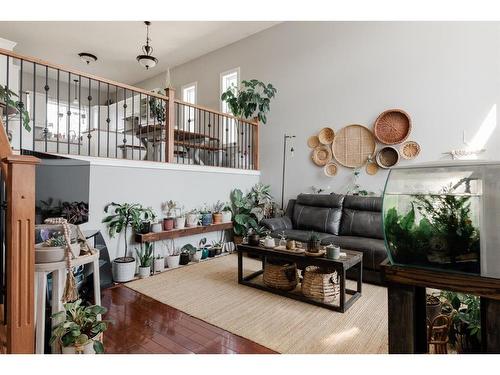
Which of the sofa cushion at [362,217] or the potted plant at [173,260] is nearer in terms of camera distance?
the sofa cushion at [362,217]

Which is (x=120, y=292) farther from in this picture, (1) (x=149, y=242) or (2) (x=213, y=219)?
(2) (x=213, y=219)

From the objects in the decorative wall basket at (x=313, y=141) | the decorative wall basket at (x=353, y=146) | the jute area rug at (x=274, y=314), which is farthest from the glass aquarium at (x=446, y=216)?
the decorative wall basket at (x=313, y=141)

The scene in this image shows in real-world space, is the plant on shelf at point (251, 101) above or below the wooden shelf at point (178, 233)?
above

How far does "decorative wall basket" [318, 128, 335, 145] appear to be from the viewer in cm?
486

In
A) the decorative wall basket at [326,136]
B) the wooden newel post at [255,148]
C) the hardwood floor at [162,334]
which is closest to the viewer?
the hardwood floor at [162,334]

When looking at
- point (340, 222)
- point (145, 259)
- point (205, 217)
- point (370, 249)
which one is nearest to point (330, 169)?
point (340, 222)

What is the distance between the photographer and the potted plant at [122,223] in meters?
3.41

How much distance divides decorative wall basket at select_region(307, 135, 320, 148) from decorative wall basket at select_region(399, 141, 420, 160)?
4.31ft

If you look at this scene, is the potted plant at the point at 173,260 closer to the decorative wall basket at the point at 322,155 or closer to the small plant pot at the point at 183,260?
the small plant pot at the point at 183,260

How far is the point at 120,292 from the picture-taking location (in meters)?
3.11

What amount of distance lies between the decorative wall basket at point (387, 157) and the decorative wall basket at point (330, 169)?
697 mm

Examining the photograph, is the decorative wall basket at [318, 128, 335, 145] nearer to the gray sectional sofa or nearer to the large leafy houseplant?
the gray sectional sofa

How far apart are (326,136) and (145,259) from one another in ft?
11.0

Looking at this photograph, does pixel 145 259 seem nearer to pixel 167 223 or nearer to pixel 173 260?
pixel 173 260
